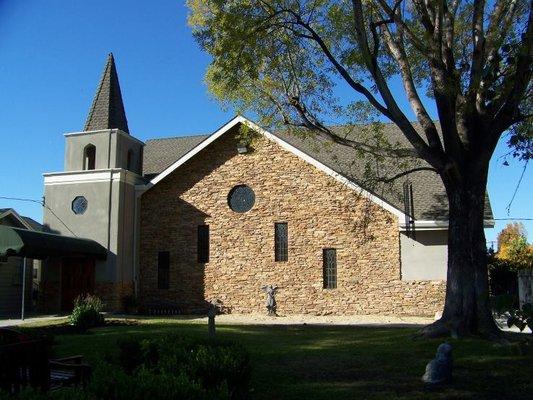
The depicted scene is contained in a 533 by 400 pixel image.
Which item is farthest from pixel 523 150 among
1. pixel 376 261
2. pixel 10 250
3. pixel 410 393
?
pixel 10 250

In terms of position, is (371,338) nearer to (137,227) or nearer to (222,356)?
(222,356)

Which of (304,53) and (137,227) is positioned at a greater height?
(304,53)

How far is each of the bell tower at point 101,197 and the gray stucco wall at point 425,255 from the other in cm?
Answer: 1125

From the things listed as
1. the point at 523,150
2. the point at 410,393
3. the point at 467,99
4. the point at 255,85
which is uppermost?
the point at 255,85

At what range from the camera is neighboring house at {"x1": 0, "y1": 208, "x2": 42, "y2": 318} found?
23.4 meters

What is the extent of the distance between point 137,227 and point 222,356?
19.5m

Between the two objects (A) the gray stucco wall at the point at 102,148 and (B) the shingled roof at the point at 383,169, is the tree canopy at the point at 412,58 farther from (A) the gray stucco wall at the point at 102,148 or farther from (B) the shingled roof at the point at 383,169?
(A) the gray stucco wall at the point at 102,148

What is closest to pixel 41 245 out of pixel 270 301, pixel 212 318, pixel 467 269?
pixel 270 301

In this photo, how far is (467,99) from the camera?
1238 cm

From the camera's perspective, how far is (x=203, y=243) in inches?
969

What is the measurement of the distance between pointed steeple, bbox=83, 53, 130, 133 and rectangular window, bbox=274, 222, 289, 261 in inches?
322

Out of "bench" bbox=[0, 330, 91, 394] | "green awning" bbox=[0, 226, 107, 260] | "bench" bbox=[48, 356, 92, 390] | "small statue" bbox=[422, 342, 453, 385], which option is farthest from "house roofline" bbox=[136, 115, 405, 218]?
"bench" bbox=[0, 330, 91, 394]

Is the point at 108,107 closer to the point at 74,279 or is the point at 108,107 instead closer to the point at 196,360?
the point at 74,279

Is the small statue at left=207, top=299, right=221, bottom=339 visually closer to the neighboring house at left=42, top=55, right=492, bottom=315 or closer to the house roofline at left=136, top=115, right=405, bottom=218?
the neighboring house at left=42, top=55, right=492, bottom=315
